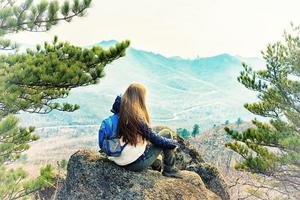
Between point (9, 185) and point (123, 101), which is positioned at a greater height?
point (123, 101)

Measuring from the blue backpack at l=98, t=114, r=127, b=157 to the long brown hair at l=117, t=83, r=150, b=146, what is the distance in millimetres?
84

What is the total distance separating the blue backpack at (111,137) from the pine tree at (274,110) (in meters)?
11.2

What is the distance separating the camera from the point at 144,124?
6262 mm

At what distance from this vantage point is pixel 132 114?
20.4ft

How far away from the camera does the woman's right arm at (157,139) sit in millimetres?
6277

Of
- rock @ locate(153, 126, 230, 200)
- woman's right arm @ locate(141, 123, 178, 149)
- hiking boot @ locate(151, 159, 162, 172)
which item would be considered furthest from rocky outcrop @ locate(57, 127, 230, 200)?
rock @ locate(153, 126, 230, 200)

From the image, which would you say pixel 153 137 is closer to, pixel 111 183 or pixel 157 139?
pixel 157 139

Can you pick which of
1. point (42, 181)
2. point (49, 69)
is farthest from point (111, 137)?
point (42, 181)

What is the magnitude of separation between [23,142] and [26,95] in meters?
2.49

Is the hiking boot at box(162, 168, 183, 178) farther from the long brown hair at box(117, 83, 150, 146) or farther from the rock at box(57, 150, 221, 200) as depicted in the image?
the long brown hair at box(117, 83, 150, 146)

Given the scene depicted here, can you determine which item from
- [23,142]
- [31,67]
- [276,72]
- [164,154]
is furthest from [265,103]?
[164,154]

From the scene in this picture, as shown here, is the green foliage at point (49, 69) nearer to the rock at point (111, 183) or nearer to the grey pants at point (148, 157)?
the rock at point (111, 183)

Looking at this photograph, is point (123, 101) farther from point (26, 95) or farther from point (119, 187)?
point (26, 95)

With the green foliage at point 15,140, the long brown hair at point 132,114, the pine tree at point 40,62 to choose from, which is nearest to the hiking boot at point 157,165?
the long brown hair at point 132,114
